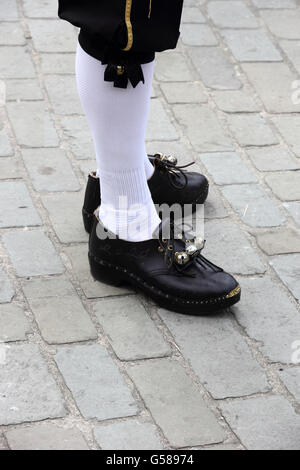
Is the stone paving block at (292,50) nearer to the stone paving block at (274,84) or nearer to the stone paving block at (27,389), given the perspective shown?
the stone paving block at (274,84)

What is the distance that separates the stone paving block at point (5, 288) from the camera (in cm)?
276

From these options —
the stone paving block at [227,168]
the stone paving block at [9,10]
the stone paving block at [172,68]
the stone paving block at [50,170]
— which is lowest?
the stone paving block at [9,10]

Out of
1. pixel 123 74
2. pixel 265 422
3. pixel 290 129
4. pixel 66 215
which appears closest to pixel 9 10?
pixel 290 129

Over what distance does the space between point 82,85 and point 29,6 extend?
7.21ft

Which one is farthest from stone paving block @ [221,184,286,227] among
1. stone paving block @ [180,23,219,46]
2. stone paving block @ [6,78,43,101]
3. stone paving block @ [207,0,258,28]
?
stone paving block @ [207,0,258,28]

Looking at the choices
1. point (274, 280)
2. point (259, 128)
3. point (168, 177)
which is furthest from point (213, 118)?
point (274, 280)

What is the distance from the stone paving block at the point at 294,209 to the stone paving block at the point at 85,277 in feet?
2.52

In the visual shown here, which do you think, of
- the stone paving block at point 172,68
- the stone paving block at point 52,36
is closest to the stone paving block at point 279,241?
the stone paving block at point 172,68

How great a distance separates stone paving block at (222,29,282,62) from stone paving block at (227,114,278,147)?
0.56 metres

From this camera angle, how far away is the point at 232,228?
3.18 meters

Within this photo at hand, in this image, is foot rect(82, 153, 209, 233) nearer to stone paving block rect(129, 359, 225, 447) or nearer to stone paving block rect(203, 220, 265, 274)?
stone paving block rect(203, 220, 265, 274)

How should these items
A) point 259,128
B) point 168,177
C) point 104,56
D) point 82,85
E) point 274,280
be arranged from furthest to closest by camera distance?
point 259,128 → point 168,177 → point 274,280 → point 82,85 → point 104,56

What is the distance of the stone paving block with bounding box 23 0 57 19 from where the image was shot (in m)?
4.57
